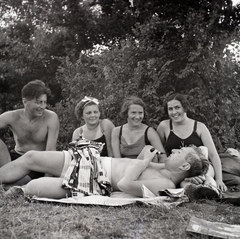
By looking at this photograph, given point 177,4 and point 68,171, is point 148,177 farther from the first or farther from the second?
point 177,4

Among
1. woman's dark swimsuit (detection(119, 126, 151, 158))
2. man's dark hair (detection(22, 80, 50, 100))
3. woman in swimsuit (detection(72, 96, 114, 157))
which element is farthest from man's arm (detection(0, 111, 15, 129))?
woman's dark swimsuit (detection(119, 126, 151, 158))

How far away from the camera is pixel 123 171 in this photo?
3.65 meters

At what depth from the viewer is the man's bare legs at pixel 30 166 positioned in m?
3.64

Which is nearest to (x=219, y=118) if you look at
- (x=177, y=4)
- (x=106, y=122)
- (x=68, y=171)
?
(x=106, y=122)

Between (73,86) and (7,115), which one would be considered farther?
(73,86)

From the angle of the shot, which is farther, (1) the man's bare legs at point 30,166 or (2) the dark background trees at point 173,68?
(2) the dark background trees at point 173,68

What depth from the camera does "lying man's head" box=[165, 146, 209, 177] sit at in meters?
3.45

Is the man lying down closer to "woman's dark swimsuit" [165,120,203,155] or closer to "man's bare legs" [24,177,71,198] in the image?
"man's bare legs" [24,177,71,198]

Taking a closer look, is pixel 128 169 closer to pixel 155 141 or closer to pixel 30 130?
pixel 155 141

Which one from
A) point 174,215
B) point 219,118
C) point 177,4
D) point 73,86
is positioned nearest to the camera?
point 174,215

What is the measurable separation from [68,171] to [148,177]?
0.87m

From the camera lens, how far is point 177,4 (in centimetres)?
764

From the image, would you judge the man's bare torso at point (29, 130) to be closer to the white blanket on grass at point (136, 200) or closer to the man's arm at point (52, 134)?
the man's arm at point (52, 134)

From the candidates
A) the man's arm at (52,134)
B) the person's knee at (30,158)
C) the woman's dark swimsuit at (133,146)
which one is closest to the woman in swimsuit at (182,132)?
the woman's dark swimsuit at (133,146)
